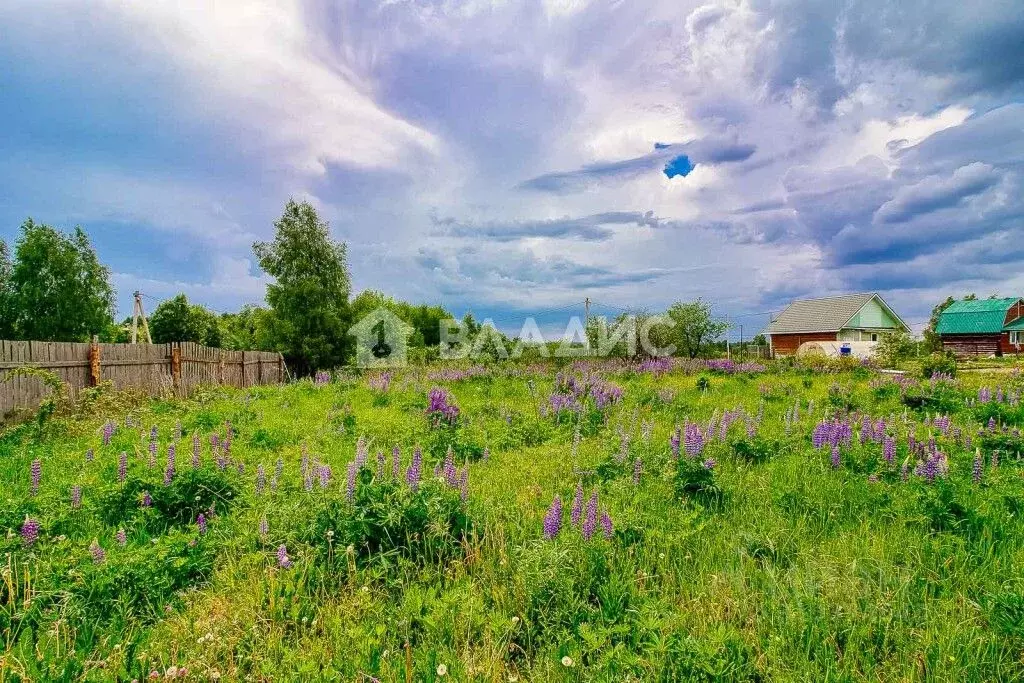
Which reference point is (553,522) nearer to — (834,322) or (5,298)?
(5,298)

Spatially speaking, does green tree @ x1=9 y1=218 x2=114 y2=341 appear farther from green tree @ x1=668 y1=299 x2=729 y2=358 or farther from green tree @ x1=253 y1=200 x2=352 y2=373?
green tree @ x1=668 y1=299 x2=729 y2=358

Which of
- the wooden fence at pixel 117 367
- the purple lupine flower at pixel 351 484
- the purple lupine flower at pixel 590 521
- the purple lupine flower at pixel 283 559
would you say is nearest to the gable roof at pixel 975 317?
the wooden fence at pixel 117 367

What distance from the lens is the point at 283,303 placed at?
2855cm

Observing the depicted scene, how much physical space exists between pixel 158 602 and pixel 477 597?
1.99 metres

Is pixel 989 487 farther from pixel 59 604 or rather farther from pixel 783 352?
pixel 783 352

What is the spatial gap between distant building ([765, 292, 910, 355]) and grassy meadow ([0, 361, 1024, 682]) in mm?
50279

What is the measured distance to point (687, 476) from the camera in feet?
16.2

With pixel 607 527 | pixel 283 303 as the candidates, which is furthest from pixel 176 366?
pixel 607 527

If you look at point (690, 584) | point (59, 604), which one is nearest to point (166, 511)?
point (59, 604)

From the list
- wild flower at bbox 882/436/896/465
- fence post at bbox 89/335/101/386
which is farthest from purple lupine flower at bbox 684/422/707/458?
fence post at bbox 89/335/101/386

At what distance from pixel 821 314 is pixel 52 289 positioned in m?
63.8

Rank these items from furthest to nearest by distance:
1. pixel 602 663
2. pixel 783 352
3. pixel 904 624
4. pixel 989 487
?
pixel 783 352, pixel 989 487, pixel 904 624, pixel 602 663

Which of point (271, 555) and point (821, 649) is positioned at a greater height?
point (271, 555)

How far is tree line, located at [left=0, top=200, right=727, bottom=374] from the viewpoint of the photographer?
28.6 meters
